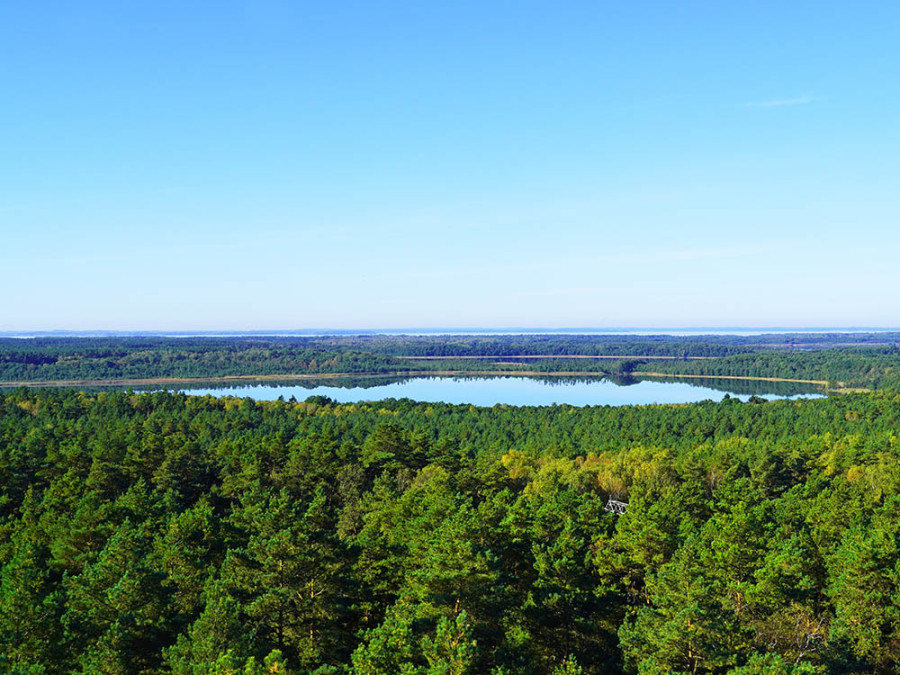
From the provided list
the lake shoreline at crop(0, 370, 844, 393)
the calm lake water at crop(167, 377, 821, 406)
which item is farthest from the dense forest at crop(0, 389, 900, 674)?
the lake shoreline at crop(0, 370, 844, 393)

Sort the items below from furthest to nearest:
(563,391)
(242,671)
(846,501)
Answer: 1. (563,391)
2. (846,501)
3. (242,671)

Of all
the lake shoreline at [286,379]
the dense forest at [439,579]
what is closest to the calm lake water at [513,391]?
the lake shoreline at [286,379]

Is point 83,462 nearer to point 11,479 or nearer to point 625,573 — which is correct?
point 11,479

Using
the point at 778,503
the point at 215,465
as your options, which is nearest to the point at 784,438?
the point at 778,503

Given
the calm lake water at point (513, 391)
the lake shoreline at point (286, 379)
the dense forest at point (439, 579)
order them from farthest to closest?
the lake shoreline at point (286, 379) → the calm lake water at point (513, 391) → the dense forest at point (439, 579)

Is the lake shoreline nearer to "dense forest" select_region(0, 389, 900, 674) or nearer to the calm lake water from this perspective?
the calm lake water

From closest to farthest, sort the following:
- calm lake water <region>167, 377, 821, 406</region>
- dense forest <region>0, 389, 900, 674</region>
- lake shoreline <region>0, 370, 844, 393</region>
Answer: dense forest <region>0, 389, 900, 674</region>, calm lake water <region>167, 377, 821, 406</region>, lake shoreline <region>0, 370, 844, 393</region>

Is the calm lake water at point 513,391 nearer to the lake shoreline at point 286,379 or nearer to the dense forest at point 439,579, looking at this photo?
the lake shoreline at point 286,379

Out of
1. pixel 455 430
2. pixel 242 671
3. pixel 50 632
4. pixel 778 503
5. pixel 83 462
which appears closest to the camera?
pixel 242 671

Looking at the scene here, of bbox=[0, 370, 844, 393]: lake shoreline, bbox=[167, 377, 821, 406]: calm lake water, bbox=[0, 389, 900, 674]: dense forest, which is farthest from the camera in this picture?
bbox=[0, 370, 844, 393]: lake shoreline
